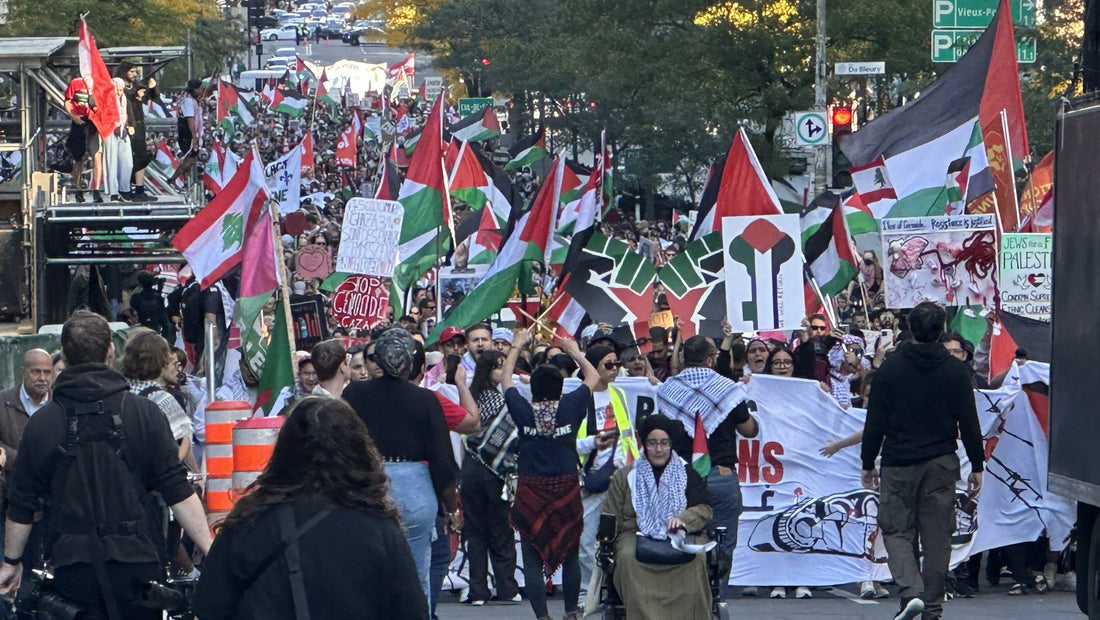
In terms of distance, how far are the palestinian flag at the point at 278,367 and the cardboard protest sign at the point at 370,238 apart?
173 inches

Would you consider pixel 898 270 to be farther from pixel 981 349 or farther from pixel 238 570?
pixel 238 570

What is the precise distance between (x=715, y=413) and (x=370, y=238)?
6669 millimetres

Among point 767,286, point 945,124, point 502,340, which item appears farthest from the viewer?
point 945,124

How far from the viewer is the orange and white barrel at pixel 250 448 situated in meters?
7.72

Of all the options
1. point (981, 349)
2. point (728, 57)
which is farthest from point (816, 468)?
point (728, 57)

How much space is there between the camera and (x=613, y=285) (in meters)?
14.0

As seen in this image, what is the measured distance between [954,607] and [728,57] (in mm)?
26243

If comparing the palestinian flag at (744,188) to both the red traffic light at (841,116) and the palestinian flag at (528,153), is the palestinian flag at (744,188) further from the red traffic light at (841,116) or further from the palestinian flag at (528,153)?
the palestinian flag at (528,153)

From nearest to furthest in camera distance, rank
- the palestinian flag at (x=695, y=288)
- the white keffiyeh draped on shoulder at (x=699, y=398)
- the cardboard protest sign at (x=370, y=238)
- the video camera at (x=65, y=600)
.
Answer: the video camera at (x=65, y=600) < the white keffiyeh draped on shoulder at (x=699, y=398) < the palestinian flag at (x=695, y=288) < the cardboard protest sign at (x=370, y=238)

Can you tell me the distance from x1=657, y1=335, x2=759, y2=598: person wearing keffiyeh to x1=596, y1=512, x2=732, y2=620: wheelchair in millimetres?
238

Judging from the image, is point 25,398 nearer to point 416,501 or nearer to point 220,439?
point 220,439

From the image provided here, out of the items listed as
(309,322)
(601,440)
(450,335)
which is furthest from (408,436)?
(309,322)

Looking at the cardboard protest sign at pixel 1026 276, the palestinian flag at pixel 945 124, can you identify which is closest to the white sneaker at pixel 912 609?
the cardboard protest sign at pixel 1026 276

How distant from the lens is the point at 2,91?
24109 mm
